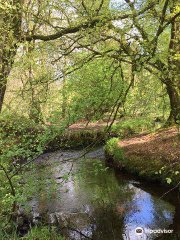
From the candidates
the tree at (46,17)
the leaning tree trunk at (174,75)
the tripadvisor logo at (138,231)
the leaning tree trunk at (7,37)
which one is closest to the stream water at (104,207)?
the tripadvisor logo at (138,231)

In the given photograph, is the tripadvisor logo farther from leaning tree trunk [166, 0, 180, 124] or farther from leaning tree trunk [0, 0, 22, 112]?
leaning tree trunk [0, 0, 22, 112]

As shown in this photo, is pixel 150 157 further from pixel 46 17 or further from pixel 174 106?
pixel 46 17

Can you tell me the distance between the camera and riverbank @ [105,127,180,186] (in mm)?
7105

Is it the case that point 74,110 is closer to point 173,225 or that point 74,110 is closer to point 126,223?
point 126,223

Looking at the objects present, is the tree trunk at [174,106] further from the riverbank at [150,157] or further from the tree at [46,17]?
the tree at [46,17]

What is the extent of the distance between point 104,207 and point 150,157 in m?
2.99

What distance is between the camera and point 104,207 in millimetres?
6188

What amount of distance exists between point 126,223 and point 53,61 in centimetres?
438

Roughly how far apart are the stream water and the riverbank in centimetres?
42

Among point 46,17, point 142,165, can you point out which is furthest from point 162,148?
point 46,17

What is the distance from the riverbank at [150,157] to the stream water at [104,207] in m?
0.42

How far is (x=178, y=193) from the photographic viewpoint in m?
6.43

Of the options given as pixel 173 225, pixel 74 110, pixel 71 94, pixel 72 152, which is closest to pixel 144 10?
pixel 71 94

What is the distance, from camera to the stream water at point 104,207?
4.67 metres
